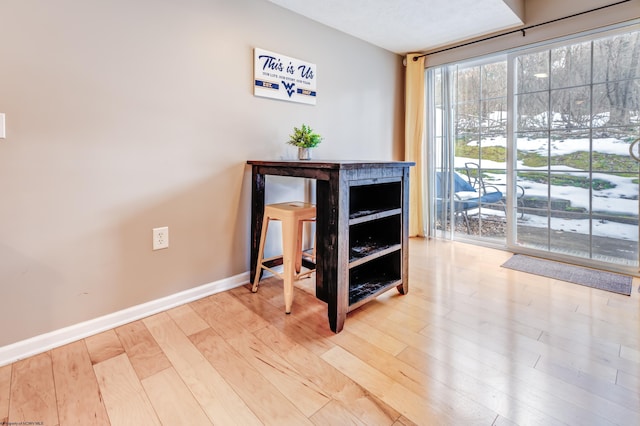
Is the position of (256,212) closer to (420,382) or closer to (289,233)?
(289,233)

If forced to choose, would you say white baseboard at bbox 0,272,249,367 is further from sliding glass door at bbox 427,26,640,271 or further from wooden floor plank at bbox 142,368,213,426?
sliding glass door at bbox 427,26,640,271

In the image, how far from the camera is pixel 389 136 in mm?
3479

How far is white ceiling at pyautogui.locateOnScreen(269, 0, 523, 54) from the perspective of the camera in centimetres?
233

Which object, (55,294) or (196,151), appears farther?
(196,151)

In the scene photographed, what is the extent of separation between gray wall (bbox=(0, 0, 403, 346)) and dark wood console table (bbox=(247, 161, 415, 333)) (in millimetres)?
330

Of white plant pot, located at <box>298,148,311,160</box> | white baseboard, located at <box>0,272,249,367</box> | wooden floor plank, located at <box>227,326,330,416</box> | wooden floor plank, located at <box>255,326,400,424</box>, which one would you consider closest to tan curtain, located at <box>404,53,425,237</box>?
white plant pot, located at <box>298,148,311,160</box>

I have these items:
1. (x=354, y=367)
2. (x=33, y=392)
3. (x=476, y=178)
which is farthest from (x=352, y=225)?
(x=476, y=178)

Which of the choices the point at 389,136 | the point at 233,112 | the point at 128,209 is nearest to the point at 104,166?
the point at 128,209

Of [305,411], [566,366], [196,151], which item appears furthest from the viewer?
[196,151]

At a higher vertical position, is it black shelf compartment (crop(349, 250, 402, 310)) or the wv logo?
the wv logo

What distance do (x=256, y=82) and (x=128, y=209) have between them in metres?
1.14

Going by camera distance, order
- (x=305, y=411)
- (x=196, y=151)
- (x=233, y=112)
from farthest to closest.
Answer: (x=233, y=112) < (x=196, y=151) < (x=305, y=411)

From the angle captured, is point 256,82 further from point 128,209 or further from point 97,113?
point 128,209

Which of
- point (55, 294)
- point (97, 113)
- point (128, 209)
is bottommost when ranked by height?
point (55, 294)
